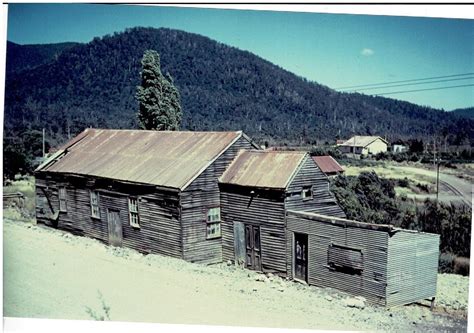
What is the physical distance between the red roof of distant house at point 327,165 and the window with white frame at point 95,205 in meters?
7.03

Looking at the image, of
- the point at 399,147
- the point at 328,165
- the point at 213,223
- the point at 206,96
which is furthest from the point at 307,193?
the point at 206,96

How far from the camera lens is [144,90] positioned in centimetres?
1611

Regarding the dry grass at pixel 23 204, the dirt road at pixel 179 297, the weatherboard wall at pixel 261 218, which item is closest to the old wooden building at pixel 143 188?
the weatherboard wall at pixel 261 218

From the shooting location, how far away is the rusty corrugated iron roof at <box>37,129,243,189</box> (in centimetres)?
1530

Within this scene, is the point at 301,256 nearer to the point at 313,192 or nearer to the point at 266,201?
the point at 266,201

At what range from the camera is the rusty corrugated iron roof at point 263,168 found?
46.6 ft

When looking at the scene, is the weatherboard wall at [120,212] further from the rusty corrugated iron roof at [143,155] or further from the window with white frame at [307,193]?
the window with white frame at [307,193]

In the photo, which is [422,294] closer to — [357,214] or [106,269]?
[357,214]

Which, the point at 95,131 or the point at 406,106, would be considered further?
the point at 95,131

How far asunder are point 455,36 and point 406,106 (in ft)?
7.31

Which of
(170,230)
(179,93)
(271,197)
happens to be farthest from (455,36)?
(170,230)

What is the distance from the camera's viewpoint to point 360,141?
15.0 metres

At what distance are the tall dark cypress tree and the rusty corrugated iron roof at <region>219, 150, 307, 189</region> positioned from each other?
267 cm

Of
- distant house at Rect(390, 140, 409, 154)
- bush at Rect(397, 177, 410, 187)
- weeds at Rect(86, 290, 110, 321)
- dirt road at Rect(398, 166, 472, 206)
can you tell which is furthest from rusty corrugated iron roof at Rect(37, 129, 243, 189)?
dirt road at Rect(398, 166, 472, 206)
